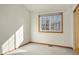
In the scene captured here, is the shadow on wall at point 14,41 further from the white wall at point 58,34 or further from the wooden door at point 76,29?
the wooden door at point 76,29

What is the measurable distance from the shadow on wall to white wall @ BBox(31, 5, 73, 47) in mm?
126

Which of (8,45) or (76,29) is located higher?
(76,29)

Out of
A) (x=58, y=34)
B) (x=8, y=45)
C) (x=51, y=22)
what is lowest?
(x=8, y=45)

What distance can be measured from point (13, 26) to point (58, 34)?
519 millimetres

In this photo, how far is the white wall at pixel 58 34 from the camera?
4.14ft

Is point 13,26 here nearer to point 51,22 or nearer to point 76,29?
point 51,22

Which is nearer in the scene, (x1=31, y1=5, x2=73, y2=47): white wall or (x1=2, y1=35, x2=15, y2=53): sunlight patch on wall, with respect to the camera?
(x1=2, y1=35, x2=15, y2=53): sunlight patch on wall

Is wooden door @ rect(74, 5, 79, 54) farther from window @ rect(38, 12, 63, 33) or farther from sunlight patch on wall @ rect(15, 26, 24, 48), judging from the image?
sunlight patch on wall @ rect(15, 26, 24, 48)

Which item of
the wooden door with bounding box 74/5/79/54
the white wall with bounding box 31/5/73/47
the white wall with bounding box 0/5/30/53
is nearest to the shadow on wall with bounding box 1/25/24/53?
the white wall with bounding box 0/5/30/53

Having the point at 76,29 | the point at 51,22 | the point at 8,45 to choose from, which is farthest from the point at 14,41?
the point at 76,29

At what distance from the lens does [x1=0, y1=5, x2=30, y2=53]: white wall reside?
1.15m

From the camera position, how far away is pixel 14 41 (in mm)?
1225

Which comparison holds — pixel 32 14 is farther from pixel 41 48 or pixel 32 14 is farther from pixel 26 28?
pixel 41 48

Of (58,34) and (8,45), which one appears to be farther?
(58,34)
